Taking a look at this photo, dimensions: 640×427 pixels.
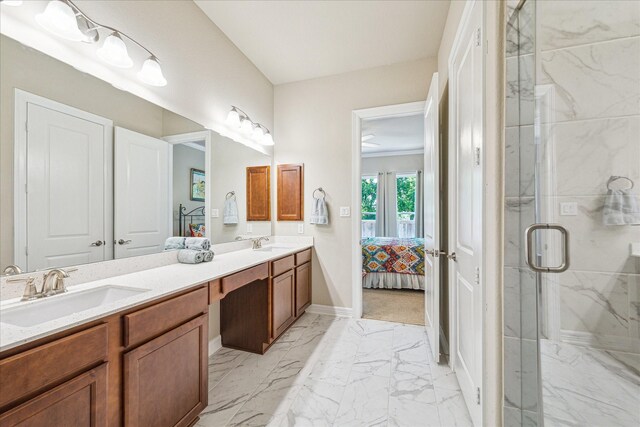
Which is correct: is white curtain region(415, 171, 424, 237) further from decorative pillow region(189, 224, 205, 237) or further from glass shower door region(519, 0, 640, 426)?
glass shower door region(519, 0, 640, 426)

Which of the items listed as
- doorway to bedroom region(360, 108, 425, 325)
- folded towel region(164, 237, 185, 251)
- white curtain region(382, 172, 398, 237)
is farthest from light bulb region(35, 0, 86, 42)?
white curtain region(382, 172, 398, 237)

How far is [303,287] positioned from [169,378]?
169cm

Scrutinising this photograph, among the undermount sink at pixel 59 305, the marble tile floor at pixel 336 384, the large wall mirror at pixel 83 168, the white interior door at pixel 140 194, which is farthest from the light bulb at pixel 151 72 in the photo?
the marble tile floor at pixel 336 384

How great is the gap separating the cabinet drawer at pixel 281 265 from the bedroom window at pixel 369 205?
15.0ft

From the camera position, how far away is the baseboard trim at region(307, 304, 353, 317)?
288cm

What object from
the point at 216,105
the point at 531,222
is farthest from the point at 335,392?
the point at 216,105

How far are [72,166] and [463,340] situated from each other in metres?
2.32

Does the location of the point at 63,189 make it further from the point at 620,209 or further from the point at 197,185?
the point at 620,209

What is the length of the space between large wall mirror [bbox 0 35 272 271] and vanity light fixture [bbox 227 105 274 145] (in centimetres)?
48

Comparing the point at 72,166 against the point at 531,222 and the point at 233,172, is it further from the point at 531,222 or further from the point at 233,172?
the point at 531,222

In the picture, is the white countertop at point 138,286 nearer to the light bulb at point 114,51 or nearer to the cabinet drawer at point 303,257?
the cabinet drawer at point 303,257

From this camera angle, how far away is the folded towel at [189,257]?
1771mm

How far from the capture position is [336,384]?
1.74 m

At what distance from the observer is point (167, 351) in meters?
1.19
